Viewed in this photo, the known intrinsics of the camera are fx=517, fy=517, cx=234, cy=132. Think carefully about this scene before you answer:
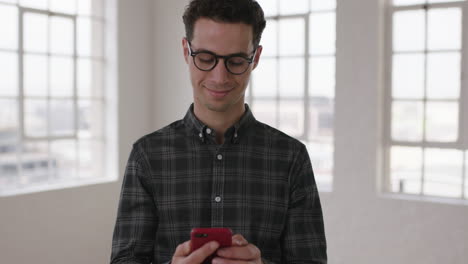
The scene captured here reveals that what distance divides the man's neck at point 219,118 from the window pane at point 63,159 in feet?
12.3

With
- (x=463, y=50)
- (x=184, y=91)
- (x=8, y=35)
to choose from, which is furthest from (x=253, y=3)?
(x=184, y=91)

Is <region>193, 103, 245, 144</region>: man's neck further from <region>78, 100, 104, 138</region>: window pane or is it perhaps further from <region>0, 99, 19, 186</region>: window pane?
<region>78, 100, 104, 138</region>: window pane

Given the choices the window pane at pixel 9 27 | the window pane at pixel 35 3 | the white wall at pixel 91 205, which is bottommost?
the white wall at pixel 91 205

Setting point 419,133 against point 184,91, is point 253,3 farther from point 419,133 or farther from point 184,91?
point 184,91

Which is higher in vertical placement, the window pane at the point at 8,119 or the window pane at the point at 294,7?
the window pane at the point at 294,7

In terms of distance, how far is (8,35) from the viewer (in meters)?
4.49

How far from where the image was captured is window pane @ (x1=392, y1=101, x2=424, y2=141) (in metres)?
4.55

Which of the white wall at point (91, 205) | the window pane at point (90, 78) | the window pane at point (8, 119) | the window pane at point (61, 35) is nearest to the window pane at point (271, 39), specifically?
the white wall at point (91, 205)

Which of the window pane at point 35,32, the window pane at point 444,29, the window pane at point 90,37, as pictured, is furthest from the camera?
the window pane at point 90,37

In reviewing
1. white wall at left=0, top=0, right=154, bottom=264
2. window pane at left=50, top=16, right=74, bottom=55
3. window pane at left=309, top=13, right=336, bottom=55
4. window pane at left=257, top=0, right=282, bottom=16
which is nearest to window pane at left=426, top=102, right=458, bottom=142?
window pane at left=309, top=13, right=336, bottom=55

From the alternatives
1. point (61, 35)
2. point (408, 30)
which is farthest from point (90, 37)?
point (408, 30)

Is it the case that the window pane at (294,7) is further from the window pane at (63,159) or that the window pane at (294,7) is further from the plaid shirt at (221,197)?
the plaid shirt at (221,197)

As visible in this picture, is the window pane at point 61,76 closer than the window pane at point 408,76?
No

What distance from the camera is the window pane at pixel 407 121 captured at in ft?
14.9
